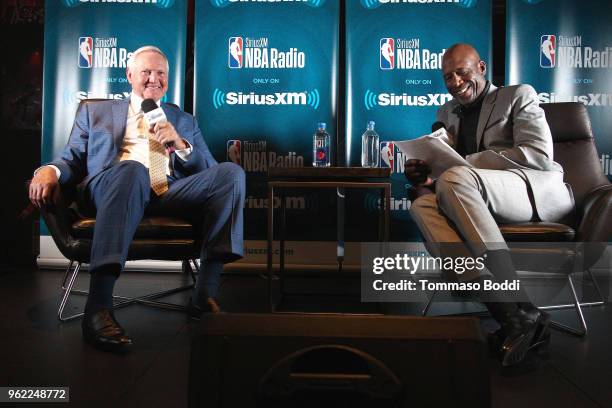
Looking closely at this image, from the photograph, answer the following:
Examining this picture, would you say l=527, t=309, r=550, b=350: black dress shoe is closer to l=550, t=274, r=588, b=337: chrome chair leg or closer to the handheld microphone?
l=550, t=274, r=588, b=337: chrome chair leg

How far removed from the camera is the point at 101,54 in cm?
325

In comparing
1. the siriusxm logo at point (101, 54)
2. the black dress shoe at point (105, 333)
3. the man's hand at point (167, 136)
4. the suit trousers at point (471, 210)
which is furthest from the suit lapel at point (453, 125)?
the siriusxm logo at point (101, 54)

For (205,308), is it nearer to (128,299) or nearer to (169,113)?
(128,299)

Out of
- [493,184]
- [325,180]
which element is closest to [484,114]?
[493,184]

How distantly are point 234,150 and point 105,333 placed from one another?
1.73 m

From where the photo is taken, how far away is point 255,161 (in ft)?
10.7

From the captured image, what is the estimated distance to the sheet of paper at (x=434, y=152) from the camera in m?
2.02

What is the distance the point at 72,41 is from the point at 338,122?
69.4 inches

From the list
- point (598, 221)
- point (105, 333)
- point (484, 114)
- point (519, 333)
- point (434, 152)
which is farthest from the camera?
point (484, 114)

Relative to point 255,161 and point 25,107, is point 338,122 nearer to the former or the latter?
point 255,161

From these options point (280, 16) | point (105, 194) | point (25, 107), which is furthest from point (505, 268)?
point (25, 107)

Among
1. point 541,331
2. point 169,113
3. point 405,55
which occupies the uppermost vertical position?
point 405,55

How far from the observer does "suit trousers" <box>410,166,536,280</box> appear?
1780 mm

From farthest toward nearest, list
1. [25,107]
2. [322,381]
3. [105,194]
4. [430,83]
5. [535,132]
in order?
[25,107] < [430,83] < [535,132] < [105,194] < [322,381]
